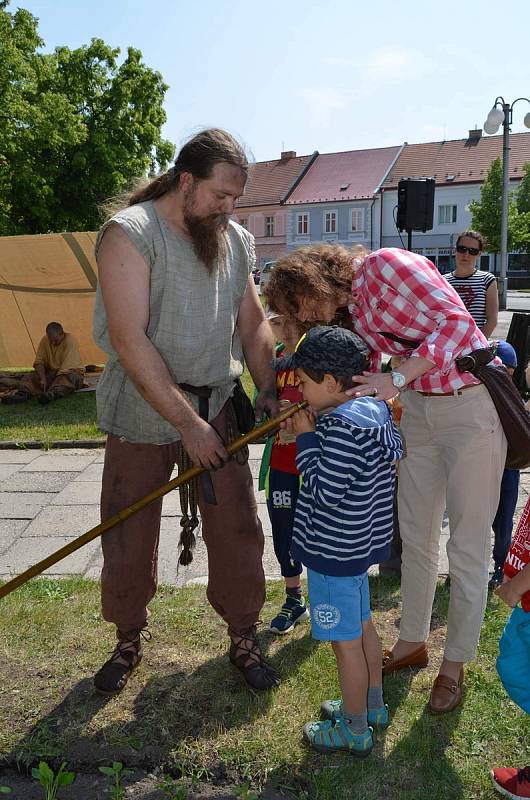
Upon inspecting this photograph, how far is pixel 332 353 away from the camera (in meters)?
2.23

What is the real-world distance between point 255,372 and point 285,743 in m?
1.38

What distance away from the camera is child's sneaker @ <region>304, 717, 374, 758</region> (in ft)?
7.86

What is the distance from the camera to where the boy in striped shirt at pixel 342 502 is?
217cm

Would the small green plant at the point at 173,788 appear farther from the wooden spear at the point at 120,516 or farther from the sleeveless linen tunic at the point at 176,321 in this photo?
the sleeveless linen tunic at the point at 176,321

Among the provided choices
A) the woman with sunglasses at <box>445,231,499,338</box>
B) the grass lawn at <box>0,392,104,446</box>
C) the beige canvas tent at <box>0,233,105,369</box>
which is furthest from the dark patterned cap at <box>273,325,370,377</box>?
the beige canvas tent at <box>0,233,105,369</box>

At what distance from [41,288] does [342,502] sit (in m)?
8.96

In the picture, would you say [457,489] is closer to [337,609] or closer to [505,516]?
[337,609]

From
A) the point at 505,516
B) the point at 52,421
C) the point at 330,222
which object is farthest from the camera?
the point at 330,222

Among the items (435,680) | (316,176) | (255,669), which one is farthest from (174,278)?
(316,176)

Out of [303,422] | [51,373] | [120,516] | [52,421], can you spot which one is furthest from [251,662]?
[51,373]

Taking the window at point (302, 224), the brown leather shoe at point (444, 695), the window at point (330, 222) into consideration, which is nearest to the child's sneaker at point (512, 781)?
the brown leather shoe at point (444, 695)

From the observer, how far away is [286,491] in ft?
10.6

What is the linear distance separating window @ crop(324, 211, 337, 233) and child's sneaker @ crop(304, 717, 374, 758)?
4555cm

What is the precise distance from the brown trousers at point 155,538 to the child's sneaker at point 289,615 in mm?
357
